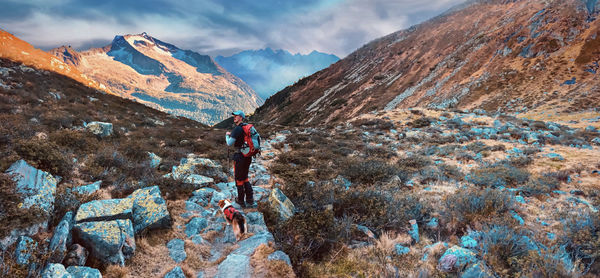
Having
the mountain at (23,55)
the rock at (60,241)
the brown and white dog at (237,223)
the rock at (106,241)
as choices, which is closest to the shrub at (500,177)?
the brown and white dog at (237,223)

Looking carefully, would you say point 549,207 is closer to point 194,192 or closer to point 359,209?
point 359,209

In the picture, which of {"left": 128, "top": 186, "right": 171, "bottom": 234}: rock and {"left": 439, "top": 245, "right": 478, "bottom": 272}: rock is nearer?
{"left": 439, "top": 245, "right": 478, "bottom": 272}: rock

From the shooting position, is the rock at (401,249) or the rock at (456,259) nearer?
the rock at (456,259)

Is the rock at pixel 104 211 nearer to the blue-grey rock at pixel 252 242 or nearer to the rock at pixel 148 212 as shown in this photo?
the rock at pixel 148 212

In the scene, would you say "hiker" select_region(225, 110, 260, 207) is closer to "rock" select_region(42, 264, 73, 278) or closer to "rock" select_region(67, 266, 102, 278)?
"rock" select_region(67, 266, 102, 278)

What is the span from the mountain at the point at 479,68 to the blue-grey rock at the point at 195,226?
4070 cm

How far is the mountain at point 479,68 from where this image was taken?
35.3 metres

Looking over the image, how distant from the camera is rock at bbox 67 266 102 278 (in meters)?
3.07

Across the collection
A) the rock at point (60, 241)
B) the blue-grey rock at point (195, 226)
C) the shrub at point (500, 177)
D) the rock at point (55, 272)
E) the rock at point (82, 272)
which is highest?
the rock at point (60, 241)

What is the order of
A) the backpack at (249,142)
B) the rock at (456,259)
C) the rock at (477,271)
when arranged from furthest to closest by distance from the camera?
the backpack at (249,142) < the rock at (456,259) < the rock at (477,271)

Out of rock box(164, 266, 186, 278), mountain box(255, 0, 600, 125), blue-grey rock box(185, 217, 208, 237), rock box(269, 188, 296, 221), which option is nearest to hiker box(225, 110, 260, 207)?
rock box(269, 188, 296, 221)

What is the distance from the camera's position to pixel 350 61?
107 meters

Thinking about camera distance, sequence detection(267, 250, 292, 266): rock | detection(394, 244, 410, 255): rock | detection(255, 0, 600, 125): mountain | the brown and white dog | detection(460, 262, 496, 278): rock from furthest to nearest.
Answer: detection(255, 0, 600, 125): mountain
the brown and white dog
detection(394, 244, 410, 255): rock
detection(267, 250, 292, 266): rock
detection(460, 262, 496, 278): rock

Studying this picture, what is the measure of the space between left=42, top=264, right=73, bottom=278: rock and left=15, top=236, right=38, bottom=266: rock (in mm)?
221
